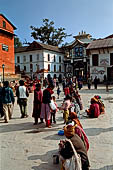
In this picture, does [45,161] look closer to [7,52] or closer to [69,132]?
[69,132]

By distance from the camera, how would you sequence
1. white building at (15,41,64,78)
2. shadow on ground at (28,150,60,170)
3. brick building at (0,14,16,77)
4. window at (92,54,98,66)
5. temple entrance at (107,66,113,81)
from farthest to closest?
white building at (15,41,64,78), window at (92,54,98,66), temple entrance at (107,66,113,81), brick building at (0,14,16,77), shadow on ground at (28,150,60,170)

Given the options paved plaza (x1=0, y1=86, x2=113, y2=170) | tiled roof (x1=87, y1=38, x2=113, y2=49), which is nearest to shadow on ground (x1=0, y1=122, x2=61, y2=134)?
paved plaza (x1=0, y1=86, x2=113, y2=170)

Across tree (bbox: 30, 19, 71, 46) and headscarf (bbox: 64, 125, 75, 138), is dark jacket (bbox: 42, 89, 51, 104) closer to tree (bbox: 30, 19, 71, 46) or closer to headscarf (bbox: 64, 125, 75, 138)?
headscarf (bbox: 64, 125, 75, 138)

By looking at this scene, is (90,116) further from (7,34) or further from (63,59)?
(63,59)

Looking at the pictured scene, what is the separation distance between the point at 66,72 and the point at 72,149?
4406cm

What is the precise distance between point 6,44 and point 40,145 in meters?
25.7

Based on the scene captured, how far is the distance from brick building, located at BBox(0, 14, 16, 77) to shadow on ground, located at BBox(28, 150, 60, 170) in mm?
23436

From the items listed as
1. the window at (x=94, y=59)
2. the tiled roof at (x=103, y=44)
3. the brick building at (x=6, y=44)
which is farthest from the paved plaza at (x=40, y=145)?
the window at (x=94, y=59)

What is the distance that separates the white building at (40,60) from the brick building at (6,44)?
1229 cm

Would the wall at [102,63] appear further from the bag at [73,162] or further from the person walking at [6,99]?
the bag at [73,162]

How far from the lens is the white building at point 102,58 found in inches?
1241

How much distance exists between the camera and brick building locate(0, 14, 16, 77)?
2695cm

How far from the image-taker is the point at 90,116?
8141 mm

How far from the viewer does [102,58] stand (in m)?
32.2
